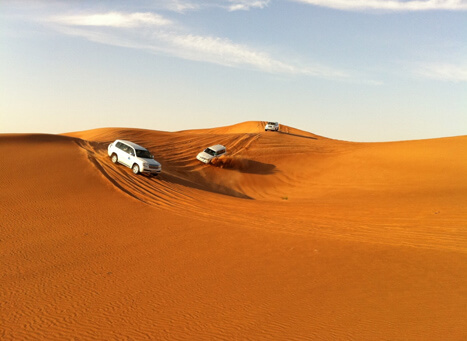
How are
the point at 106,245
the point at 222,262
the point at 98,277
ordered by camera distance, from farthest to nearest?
the point at 106,245 < the point at 222,262 < the point at 98,277

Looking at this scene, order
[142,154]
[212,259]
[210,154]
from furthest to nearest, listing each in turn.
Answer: [210,154] < [142,154] < [212,259]

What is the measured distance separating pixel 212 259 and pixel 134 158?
13312 millimetres

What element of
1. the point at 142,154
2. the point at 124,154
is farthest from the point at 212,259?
the point at 124,154

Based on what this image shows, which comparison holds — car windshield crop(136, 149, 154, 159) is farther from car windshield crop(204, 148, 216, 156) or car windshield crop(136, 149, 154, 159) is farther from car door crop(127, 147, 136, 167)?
car windshield crop(204, 148, 216, 156)

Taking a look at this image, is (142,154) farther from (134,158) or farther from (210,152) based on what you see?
(210,152)

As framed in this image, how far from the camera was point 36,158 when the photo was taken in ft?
68.6

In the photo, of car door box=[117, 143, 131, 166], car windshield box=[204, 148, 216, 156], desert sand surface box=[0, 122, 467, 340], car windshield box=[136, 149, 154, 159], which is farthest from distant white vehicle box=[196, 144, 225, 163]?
car door box=[117, 143, 131, 166]

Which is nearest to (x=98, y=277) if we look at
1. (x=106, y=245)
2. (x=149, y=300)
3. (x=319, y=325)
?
(x=149, y=300)

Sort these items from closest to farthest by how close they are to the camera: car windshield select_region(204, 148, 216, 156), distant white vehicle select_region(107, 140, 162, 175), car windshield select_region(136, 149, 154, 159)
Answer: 1. distant white vehicle select_region(107, 140, 162, 175)
2. car windshield select_region(136, 149, 154, 159)
3. car windshield select_region(204, 148, 216, 156)

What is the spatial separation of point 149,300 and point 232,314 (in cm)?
168

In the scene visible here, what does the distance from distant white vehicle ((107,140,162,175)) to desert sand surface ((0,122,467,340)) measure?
0.61m

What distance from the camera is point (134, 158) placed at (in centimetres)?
2197

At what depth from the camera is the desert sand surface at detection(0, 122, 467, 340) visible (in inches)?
259

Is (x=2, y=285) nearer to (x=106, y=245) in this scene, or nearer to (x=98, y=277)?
(x=98, y=277)
